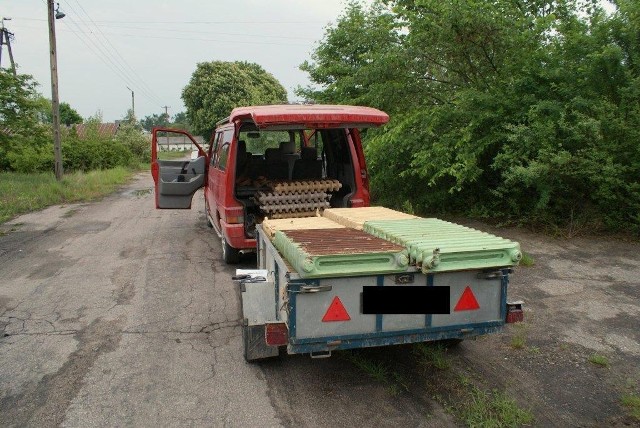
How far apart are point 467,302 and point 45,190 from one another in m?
15.1

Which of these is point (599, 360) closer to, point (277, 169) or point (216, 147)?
point (277, 169)

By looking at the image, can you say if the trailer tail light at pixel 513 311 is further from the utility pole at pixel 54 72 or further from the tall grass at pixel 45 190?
the utility pole at pixel 54 72

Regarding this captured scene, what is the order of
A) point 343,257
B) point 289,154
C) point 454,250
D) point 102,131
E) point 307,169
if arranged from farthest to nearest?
point 102,131 < point 289,154 < point 307,169 < point 454,250 < point 343,257

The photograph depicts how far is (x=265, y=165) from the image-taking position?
24.0 feet

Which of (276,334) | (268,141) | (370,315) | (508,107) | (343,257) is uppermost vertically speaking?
(508,107)

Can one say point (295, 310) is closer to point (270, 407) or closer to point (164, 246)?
point (270, 407)

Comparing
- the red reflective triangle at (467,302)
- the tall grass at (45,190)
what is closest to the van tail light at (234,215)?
the red reflective triangle at (467,302)

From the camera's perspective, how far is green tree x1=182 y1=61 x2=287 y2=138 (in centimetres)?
3646

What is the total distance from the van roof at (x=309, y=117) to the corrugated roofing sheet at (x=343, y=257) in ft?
7.48

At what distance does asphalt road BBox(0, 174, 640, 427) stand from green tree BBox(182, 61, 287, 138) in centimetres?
3054

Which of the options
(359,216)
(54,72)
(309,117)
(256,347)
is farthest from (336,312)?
(54,72)

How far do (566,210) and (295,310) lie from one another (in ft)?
20.9

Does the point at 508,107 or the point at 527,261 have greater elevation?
the point at 508,107

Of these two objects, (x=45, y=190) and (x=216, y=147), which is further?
(x=45, y=190)
